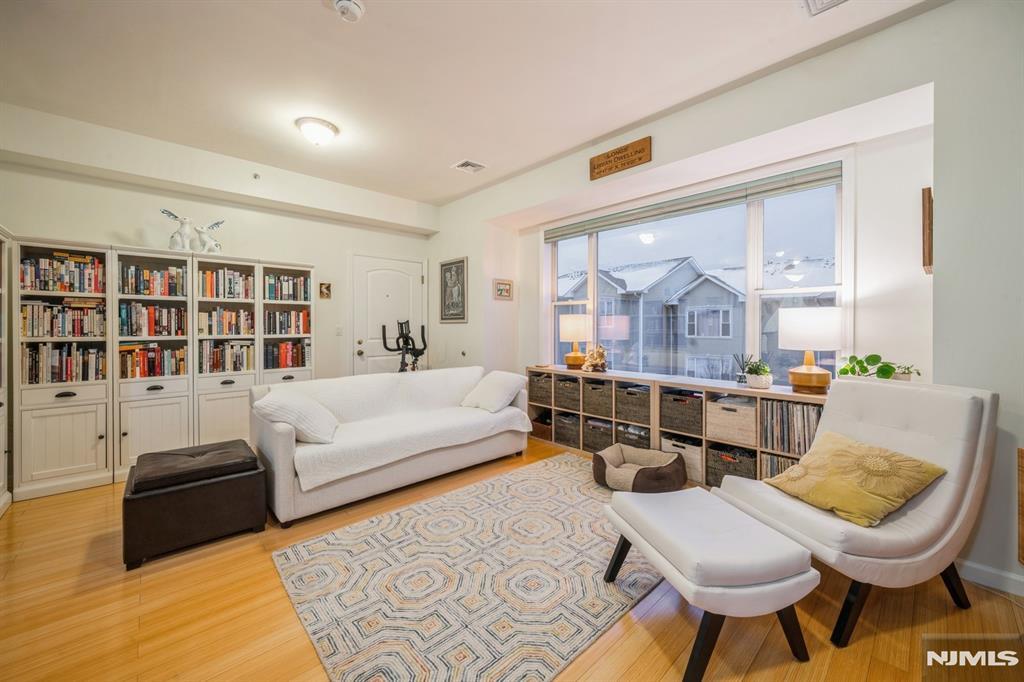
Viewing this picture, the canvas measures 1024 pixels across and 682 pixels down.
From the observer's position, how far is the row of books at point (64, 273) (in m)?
2.79

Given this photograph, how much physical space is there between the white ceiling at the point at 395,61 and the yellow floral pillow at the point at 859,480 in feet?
6.86

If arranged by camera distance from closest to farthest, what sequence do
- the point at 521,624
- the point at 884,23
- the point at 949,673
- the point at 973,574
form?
→ 1. the point at 949,673
2. the point at 521,624
3. the point at 973,574
4. the point at 884,23

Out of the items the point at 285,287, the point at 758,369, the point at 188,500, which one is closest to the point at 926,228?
the point at 758,369

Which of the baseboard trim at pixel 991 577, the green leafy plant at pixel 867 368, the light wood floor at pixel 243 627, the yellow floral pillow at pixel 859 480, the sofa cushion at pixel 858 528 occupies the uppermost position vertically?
the green leafy plant at pixel 867 368

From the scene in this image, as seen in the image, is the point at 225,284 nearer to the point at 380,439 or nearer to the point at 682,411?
the point at 380,439

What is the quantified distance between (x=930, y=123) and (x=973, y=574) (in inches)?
92.9

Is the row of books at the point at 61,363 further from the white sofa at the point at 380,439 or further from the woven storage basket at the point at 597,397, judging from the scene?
the woven storage basket at the point at 597,397

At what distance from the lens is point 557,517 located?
246 cm

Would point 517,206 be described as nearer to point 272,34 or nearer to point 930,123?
point 272,34

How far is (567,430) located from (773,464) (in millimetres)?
1726

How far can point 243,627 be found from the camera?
1.59 meters

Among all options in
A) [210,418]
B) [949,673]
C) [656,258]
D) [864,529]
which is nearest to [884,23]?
[656,258]

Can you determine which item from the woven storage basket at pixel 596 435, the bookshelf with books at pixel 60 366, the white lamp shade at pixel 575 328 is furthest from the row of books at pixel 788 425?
the bookshelf with books at pixel 60 366

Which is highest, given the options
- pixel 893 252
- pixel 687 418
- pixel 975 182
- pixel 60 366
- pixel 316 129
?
pixel 316 129
